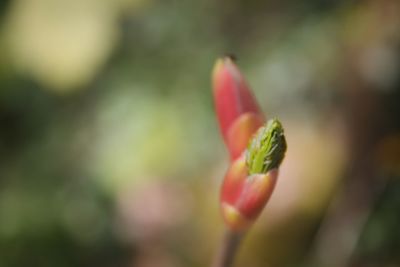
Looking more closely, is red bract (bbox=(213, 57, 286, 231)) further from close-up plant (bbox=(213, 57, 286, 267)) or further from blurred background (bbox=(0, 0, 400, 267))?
blurred background (bbox=(0, 0, 400, 267))

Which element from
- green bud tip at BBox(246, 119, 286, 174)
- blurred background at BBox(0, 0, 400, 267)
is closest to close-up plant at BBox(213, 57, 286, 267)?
green bud tip at BBox(246, 119, 286, 174)

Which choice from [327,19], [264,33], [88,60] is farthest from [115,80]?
[327,19]

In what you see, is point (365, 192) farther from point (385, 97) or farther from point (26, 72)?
point (26, 72)

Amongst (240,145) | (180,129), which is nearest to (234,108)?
(240,145)

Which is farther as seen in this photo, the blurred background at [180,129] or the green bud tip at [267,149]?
the blurred background at [180,129]

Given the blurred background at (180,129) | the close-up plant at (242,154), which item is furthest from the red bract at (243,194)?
the blurred background at (180,129)

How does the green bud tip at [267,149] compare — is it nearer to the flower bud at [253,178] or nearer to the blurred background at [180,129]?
the flower bud at [253,178]

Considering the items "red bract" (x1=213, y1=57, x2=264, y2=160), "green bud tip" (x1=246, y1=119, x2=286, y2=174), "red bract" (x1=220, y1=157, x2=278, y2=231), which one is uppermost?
"red bract" (x1=213, y1=57, x2=264, y2=160)

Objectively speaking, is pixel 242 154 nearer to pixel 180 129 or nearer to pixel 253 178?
pixel 253 178
